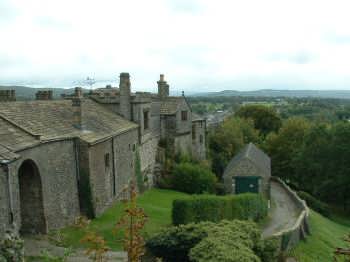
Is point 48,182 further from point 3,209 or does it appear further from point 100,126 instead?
point 100,126

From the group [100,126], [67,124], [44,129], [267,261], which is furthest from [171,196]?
[267,261]

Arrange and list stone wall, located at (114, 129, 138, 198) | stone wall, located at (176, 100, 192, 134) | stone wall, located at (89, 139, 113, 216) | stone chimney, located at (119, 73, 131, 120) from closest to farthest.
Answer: stone wall, located at (89, 139, 113, 216)
stone wall, located at (114, 129, 138, 198)
stone chimney, located at (119, 73, 131, 120)
stone wall, located at (176, 100, 192, 134)

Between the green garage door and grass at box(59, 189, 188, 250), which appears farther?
the green garage door

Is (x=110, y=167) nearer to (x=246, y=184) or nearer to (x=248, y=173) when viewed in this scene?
(x=248, y=173)

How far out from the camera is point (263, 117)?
72625 mm

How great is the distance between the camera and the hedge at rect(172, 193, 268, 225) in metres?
24.2

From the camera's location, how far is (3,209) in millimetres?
16266

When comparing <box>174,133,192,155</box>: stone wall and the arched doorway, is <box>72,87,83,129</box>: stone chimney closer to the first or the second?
the arched doorway

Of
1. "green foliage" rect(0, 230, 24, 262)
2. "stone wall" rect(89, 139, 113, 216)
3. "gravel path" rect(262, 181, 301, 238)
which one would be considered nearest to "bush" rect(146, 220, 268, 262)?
"green foliage" rect(0, 230, 24, 262)

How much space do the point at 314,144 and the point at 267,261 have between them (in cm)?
3152

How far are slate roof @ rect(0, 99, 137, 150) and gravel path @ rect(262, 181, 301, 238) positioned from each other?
1156cm

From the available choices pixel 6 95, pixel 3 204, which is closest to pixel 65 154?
pixel 3 204

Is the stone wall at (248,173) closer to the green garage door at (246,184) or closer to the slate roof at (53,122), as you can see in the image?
the green garage door at (246,184)

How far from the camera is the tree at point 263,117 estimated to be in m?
72.0
